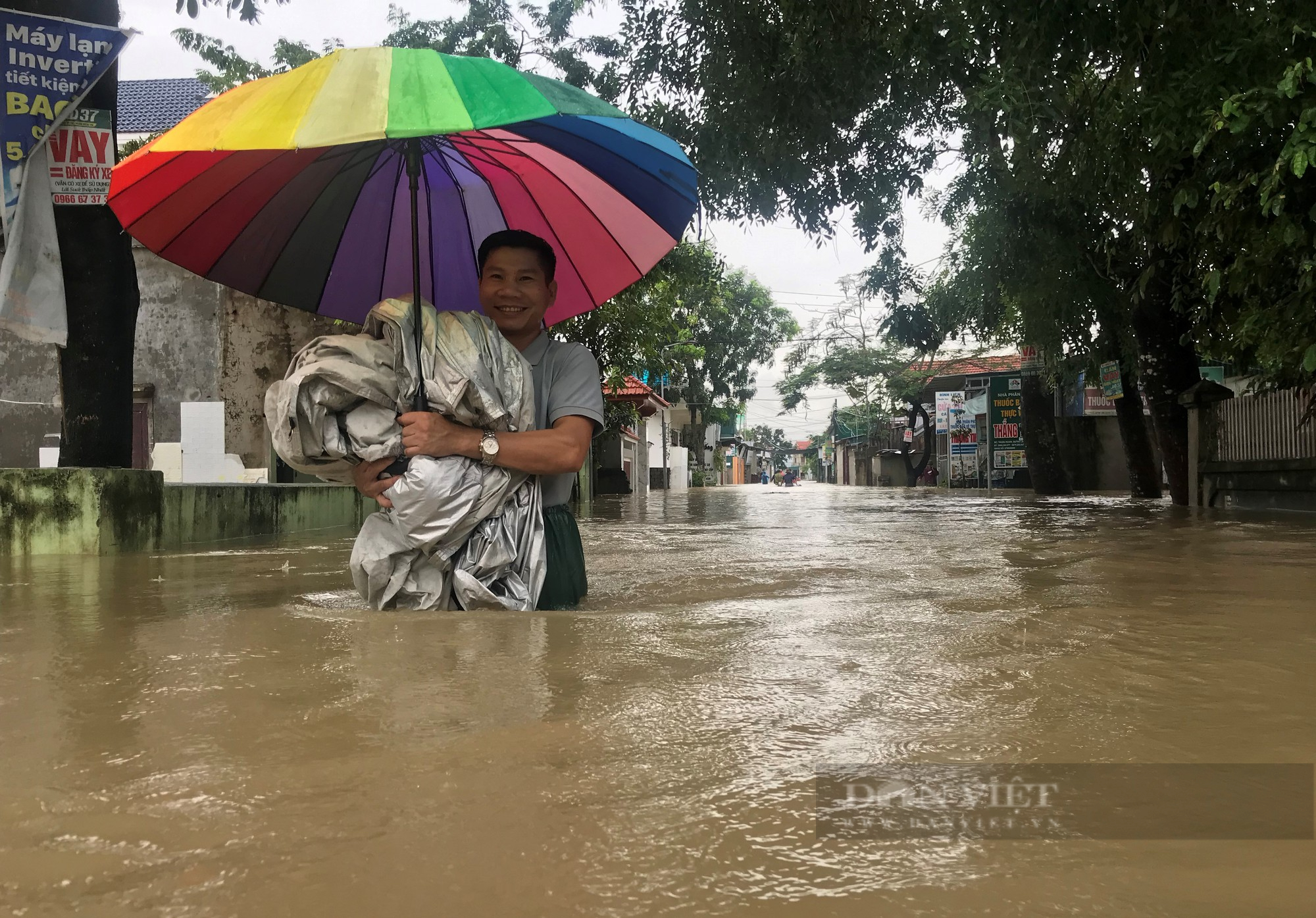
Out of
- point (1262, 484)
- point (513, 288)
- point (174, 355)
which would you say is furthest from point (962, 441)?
point (513, 288)

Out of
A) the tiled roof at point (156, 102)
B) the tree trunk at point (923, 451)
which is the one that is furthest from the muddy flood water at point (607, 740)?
the tree trunk at point (923, 451)

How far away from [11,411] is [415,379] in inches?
569

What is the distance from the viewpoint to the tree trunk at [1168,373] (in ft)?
40.7

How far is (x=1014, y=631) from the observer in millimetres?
2590

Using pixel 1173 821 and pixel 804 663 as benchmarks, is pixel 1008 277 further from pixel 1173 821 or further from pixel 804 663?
pixel 1173 821

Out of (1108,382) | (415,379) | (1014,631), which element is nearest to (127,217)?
(415,379)

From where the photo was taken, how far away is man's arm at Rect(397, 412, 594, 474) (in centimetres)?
289

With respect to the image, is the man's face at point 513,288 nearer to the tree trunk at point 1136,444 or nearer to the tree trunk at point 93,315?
the tree trunk at point 93,315

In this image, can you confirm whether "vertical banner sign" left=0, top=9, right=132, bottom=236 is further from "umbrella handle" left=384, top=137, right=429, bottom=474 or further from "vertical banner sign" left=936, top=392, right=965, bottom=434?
"vertical banner sign" left=936, top=392, right=965, bottom=434

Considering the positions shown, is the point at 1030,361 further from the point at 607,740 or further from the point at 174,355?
the point at 607,740

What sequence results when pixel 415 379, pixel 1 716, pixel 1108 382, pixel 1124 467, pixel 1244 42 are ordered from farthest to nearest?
pixel 1124 467, pixel 1108 382, pixel 1244 42, pixel 415 379, pixel 1 716

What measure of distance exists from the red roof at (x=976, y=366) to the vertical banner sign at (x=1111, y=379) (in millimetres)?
14470

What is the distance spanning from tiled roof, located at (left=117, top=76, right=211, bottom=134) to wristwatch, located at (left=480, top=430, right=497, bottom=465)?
19815 mm

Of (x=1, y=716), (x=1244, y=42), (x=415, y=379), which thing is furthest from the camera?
(x=1244, y=42)
